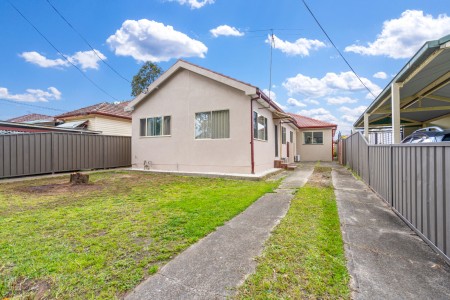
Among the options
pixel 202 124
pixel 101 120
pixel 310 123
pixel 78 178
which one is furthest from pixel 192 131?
pixel 310 123

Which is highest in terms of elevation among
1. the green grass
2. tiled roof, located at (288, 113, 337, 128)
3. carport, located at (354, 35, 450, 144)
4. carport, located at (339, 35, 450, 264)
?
tiled roof, located at (288, 113, 337, 128)

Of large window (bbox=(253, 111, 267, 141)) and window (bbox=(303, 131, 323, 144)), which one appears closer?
large window (bbox=(253, 111, 267, 141))

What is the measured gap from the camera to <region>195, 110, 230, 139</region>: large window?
9648 millimetres

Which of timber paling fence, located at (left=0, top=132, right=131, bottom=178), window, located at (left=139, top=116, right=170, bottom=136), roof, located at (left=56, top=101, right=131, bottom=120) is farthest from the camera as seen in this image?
roof, located at (left=56, top=101, right=131, bottom=120)

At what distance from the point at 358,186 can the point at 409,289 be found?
5735 millimetres

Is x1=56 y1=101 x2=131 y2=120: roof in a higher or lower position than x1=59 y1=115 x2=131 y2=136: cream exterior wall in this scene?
higher

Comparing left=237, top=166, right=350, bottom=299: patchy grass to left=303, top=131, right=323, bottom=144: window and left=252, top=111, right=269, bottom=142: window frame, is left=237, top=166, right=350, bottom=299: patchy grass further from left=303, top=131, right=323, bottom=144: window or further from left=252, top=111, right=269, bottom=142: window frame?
left=303, top=131, right=323, bottom=144: window

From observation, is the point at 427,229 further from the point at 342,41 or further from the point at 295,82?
the point at 295,82

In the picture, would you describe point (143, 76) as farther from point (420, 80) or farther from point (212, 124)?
point (420, 80)

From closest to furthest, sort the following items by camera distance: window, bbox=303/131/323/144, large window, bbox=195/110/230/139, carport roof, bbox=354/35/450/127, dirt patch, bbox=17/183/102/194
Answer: carport roof, bbox=354/35/450/127 < dirt patch, bbox=17/183/102/194 < large window, bbox=195/110/230/139 < window, bbox=303/131/323/144

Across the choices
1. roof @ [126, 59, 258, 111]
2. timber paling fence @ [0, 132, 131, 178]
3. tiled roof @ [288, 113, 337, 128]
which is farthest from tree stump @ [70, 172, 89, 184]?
tiled roof @ [288, 113, 337, 128]

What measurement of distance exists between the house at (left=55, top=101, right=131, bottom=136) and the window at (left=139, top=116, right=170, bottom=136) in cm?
536

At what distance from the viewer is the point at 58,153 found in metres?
11.0

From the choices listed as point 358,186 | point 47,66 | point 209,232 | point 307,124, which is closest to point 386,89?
point 358,186
